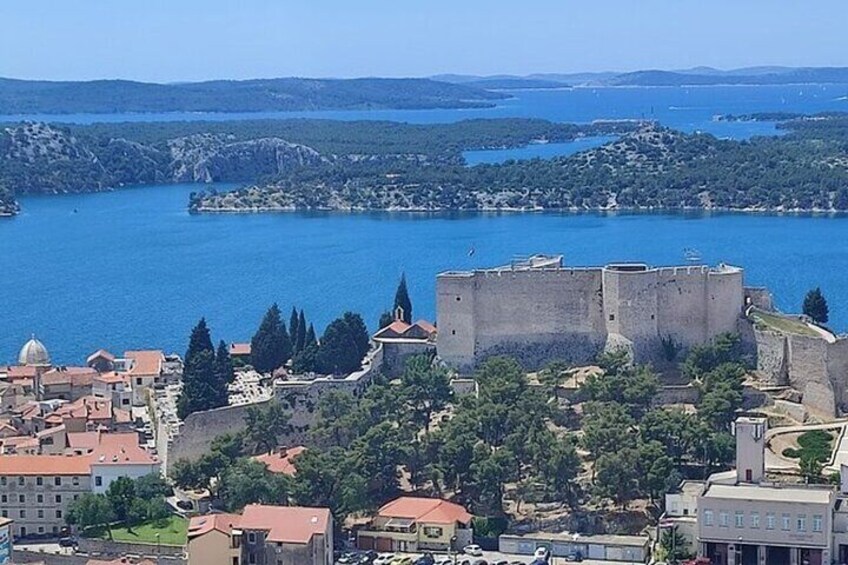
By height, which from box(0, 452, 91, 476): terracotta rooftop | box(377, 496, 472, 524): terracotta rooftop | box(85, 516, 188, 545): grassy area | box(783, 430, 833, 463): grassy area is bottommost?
box(85, 516, 188, 545): grassy area

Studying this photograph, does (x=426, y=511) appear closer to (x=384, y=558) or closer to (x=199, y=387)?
(x=384, y=558)

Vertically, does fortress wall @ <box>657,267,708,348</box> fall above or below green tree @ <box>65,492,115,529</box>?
above

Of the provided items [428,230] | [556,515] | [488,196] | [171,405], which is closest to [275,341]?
[171,405]

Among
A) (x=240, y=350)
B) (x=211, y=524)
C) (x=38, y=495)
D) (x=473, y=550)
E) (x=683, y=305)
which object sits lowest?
(x=473, y=550)

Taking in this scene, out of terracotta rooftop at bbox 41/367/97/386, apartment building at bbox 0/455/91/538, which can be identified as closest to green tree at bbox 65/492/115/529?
apartment building at bbox 0/455/91/538

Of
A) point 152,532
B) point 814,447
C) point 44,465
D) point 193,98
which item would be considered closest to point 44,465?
point 44,465

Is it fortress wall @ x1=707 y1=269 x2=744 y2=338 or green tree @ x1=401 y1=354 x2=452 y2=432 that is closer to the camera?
green tree @ x1=401 y1=354 x2=452 y2=432

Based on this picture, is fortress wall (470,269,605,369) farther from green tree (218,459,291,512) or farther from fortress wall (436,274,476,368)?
green tree (218,459,291,512)

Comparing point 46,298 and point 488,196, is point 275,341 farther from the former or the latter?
point 488,196
